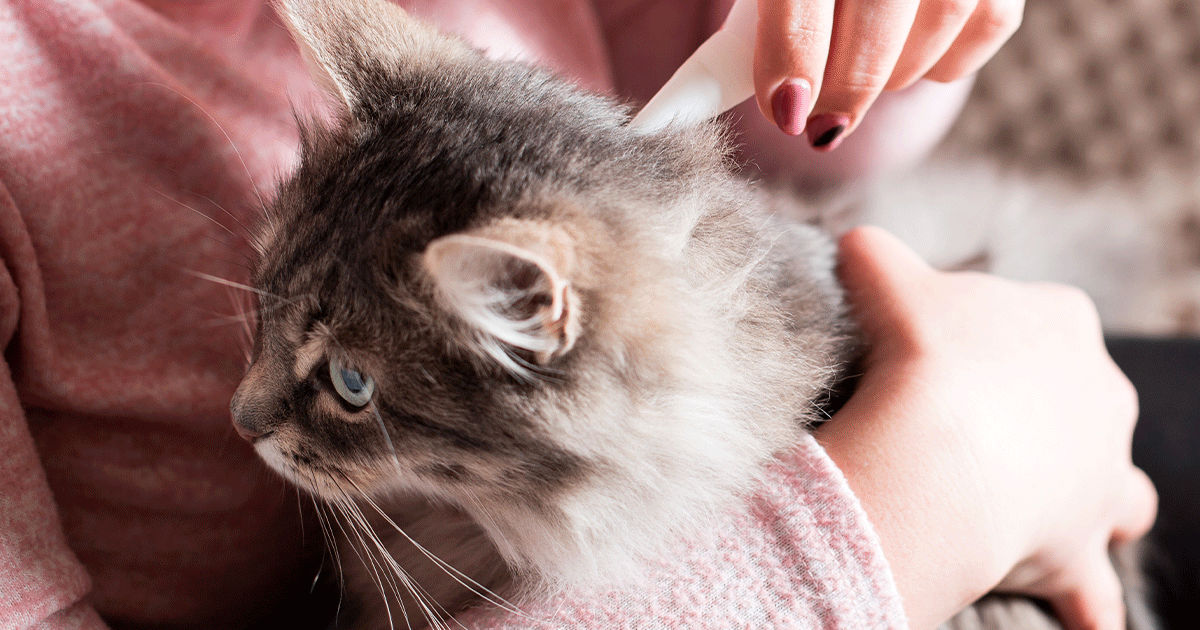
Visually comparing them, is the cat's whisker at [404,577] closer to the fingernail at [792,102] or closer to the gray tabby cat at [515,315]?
the gray tabby cat at [515,315]

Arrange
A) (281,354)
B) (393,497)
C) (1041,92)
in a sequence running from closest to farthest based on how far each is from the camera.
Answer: (281,354)
(393,497)
(1041,92)

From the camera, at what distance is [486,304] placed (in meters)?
0.63

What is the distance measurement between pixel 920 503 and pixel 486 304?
0.55m

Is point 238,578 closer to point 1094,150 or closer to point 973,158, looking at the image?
point 973,158

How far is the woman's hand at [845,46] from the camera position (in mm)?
736

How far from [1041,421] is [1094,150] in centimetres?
117

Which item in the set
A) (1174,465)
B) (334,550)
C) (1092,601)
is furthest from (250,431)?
(1174,465)

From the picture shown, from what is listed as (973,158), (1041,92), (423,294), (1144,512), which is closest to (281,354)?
(423,294)

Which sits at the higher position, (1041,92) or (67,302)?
(67,302)

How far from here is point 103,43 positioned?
2.71ft

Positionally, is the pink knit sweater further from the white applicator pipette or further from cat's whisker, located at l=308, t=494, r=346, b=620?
the white applicator pipette

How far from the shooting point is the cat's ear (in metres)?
0.56

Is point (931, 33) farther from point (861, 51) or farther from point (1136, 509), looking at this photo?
point (1136, 509)

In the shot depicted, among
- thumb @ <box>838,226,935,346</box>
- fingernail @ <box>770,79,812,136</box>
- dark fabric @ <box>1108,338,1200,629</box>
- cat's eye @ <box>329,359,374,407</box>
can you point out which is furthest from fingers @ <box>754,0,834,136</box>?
dark fabric @ <box>1108,338,1200,629</box>
